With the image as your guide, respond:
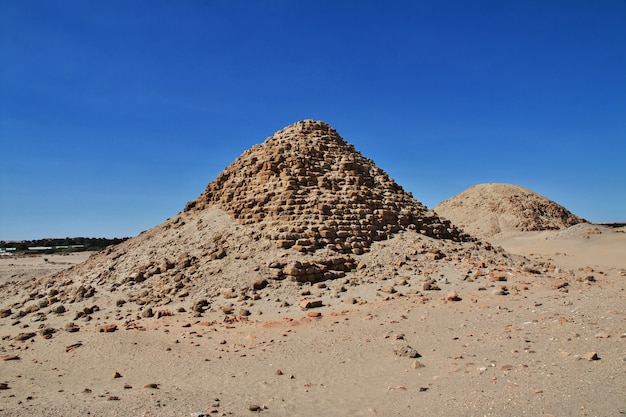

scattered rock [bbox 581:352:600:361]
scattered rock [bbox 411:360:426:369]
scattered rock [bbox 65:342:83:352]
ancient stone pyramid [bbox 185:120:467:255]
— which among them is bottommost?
scattered rock [bbox 65:342:83:352]

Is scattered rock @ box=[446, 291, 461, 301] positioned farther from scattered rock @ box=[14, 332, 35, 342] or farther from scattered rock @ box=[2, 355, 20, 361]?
scattered rock @ box=[14, 332, 35, 342]

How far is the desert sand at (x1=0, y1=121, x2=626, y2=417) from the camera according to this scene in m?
5.91

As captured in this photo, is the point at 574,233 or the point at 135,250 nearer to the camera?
the point at 135,250

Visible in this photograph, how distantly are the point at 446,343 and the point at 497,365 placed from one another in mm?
1382

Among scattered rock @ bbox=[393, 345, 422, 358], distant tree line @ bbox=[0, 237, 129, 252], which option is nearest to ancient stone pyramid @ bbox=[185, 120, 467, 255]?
scattered rock @ bbox=[393, 345, 422, 358]

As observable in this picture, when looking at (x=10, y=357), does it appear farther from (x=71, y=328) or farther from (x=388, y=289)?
(x=388, y=289)

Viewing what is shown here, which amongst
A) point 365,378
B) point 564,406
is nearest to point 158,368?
point 365,378

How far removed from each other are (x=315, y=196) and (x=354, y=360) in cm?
835

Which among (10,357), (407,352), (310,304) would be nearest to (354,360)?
(407,352)

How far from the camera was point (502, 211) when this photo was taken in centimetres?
4306

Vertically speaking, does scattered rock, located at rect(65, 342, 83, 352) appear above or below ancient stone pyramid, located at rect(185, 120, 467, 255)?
below

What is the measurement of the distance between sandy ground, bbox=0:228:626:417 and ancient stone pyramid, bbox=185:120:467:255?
288 cm

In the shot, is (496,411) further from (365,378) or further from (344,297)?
(344,297)

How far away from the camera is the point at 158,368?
7.57 m
